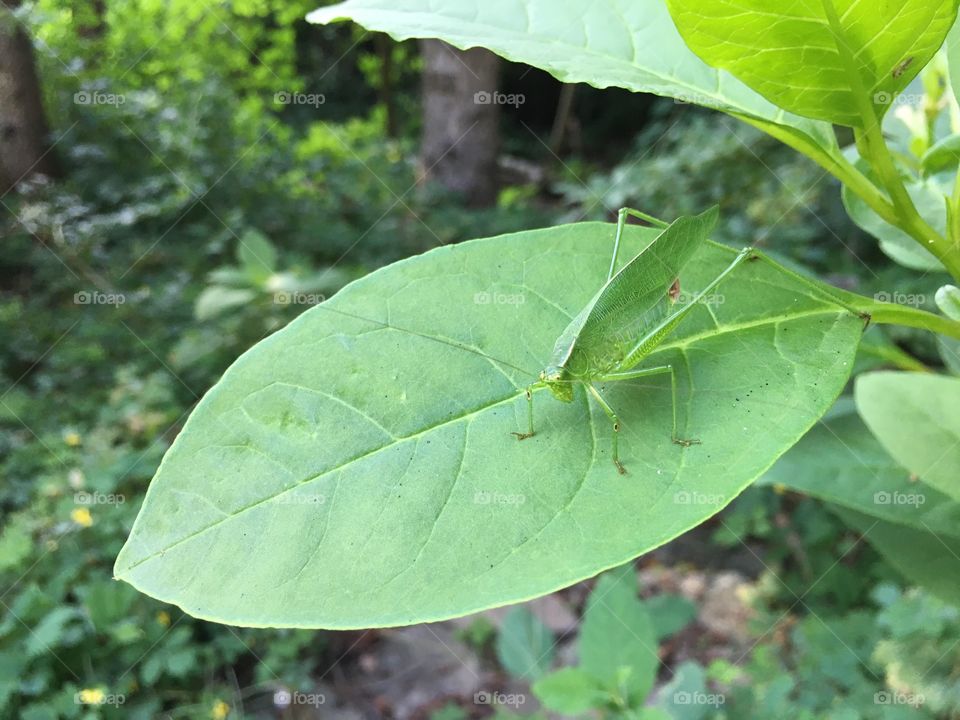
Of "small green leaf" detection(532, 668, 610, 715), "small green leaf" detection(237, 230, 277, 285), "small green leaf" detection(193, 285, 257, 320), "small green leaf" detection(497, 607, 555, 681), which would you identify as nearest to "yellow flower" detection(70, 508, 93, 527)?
"small green leaf" detection(193, 285, 257, 320)

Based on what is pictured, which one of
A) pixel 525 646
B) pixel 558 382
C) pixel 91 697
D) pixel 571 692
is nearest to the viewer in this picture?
pixel 558 382

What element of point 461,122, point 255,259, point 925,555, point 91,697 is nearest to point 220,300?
point 255,259

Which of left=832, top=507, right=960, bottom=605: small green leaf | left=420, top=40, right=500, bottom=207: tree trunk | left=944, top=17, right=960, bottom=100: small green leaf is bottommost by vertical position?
left=420, top=40, right=500, bottom=207: tree trunk

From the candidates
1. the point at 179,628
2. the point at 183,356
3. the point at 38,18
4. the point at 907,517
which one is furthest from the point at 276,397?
the point at 38,18

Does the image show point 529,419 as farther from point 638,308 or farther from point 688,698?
point 688,698

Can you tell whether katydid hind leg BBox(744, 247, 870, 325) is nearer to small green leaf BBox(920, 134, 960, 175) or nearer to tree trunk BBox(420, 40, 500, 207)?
small green leaf BBox(920, 134, 960, 175)

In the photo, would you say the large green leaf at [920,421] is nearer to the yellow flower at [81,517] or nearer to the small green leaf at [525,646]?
the small green leaf at [525,646]

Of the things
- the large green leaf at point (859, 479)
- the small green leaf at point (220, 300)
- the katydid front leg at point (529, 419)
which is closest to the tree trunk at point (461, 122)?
the small green leaf at point (220, 300)
